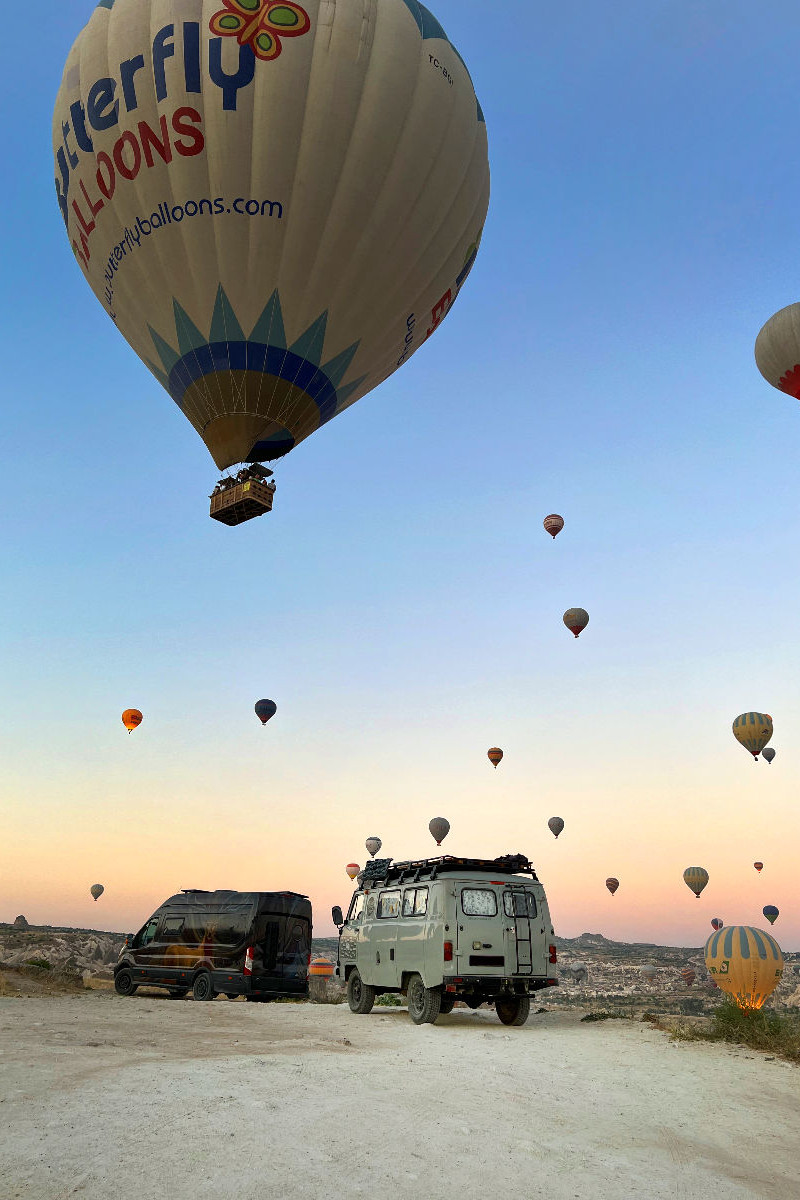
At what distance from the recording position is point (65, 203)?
754 inches

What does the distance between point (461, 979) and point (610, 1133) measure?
6.91 meters

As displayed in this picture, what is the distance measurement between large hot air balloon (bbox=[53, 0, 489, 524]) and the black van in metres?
9.78

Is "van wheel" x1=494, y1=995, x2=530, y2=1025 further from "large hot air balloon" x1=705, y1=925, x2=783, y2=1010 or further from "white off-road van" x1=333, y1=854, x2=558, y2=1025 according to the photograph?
"large hot air balloon" x1=705, y1=925, x2=783, y2=1010

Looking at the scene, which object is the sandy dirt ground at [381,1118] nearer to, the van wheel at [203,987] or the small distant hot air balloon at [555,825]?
the van wheel at [203,987]

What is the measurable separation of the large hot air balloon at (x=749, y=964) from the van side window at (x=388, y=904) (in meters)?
7.43

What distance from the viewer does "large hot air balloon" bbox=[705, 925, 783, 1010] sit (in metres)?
16.7

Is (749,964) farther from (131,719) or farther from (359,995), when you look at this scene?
(131,719)

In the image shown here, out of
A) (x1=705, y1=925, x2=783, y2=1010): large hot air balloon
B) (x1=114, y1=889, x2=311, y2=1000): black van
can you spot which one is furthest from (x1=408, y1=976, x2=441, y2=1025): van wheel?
(x1=705, y1=925, x2=783, y2=1010): large hot air balloon

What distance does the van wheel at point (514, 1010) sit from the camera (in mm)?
14192

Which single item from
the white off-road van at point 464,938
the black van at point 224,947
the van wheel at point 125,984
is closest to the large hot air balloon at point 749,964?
the white off-road van at point 464,938

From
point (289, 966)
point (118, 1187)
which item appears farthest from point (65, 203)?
point (118, 1187)

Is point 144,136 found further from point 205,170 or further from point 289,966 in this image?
point 289,966

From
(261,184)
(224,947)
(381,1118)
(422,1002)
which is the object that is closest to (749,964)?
(422,1002)

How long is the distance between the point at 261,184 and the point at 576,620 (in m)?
29.6
